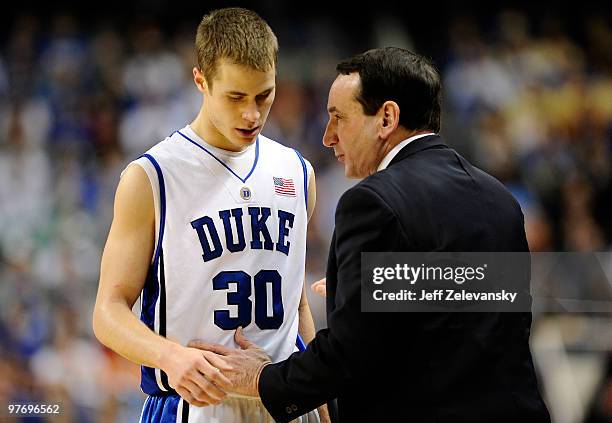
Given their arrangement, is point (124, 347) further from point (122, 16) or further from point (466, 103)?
point (122, 16)

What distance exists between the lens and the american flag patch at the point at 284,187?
11.6 ft

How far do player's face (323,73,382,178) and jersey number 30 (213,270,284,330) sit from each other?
53cm

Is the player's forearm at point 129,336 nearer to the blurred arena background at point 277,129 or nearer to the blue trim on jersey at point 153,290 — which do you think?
the blue trim on jersey at point 153,290

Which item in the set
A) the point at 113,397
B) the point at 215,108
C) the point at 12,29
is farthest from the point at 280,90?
the point at 215,108

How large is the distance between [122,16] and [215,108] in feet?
25.5

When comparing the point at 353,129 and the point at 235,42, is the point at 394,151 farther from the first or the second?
the point at 235,42

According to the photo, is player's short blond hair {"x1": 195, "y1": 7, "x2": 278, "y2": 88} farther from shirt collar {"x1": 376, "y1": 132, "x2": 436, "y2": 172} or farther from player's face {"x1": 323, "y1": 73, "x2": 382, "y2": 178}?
shirt collar {"x1": 376, "y1": 132, "x2": 436, "y2": 172}

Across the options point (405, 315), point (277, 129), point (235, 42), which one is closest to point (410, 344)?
point (405, 315)

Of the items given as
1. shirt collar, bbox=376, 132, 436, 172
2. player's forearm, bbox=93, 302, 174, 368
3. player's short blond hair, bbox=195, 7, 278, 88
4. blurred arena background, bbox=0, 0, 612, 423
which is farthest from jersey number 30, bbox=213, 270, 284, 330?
blurred arena background, bbox=0, 0, 612, 423

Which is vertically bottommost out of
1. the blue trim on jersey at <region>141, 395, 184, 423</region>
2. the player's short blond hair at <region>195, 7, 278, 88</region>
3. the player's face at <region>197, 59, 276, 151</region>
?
the blue trim on jersey at <region>141, 395, 184, 423</region>

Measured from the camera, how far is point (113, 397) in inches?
273

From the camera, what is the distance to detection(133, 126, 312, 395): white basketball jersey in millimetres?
3275

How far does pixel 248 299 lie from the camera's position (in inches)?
132

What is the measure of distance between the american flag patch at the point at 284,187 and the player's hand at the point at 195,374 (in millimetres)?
791
